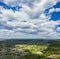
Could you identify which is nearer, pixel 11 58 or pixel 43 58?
pixel 43 58

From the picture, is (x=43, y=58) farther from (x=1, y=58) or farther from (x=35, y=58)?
(x=1, y=58)

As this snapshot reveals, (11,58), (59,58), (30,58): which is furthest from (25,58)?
(59,58)

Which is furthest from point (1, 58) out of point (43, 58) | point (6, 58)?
point (43, 58)

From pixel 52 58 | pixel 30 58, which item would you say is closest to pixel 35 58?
pixel 30 58

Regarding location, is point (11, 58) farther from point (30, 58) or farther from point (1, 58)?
point (30, 58)

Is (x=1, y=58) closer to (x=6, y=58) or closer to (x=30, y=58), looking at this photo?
(x=6, y=58)

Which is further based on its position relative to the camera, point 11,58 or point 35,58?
point 11,58

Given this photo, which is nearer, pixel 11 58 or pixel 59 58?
pixel 59 58
